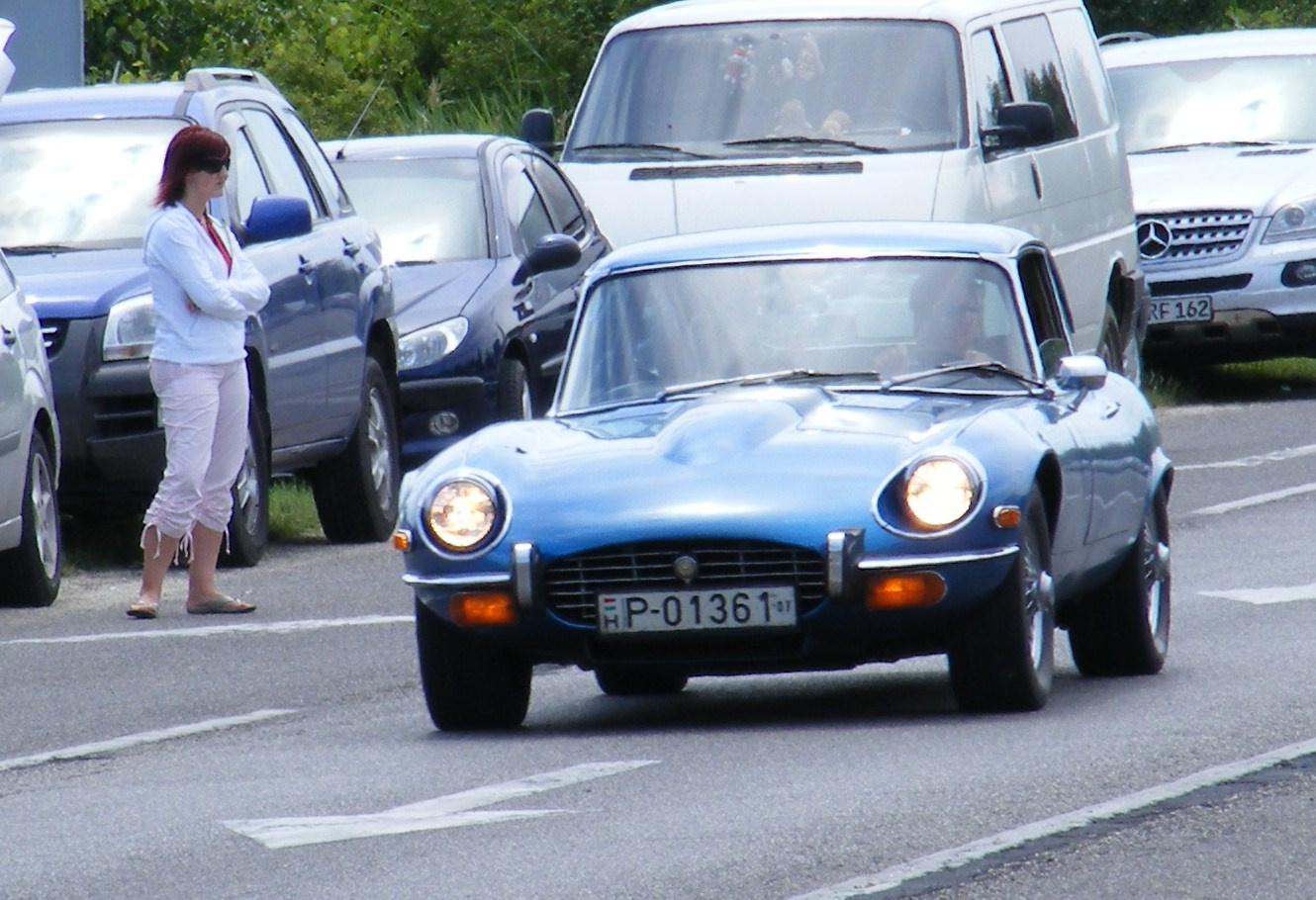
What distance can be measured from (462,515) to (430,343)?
804 centimetres

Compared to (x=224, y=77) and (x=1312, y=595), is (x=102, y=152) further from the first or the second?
(x=1312, y=595)

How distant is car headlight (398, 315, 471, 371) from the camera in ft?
55.0

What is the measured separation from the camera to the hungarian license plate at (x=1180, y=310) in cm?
2177

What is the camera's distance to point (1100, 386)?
32.4 ft

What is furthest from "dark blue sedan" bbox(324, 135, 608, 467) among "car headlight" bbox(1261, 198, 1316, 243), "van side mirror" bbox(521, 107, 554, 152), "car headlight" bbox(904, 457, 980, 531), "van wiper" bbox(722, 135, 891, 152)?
"car headlight" bbox(904, 457, 980, 531)

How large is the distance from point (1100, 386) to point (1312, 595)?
2521 millimetres

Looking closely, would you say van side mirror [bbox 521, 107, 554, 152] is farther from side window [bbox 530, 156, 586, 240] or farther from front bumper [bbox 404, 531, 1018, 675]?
front bumper [bbox 404, 531, 1018, 675]

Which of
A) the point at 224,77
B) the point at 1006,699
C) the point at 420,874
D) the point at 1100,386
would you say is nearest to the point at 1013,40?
the point at 224,77

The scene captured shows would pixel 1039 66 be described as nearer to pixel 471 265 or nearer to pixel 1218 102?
pixel 471 265

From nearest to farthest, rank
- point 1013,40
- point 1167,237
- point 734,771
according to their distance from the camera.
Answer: point 734,771 < point 1013,40 < point 1167,237

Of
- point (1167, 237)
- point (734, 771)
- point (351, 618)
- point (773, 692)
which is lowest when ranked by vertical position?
point (1167, 237)

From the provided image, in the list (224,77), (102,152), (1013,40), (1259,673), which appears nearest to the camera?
(1259,673)

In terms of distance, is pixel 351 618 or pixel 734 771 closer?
pixel 734 771

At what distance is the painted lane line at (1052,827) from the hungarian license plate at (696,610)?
1223 mm
